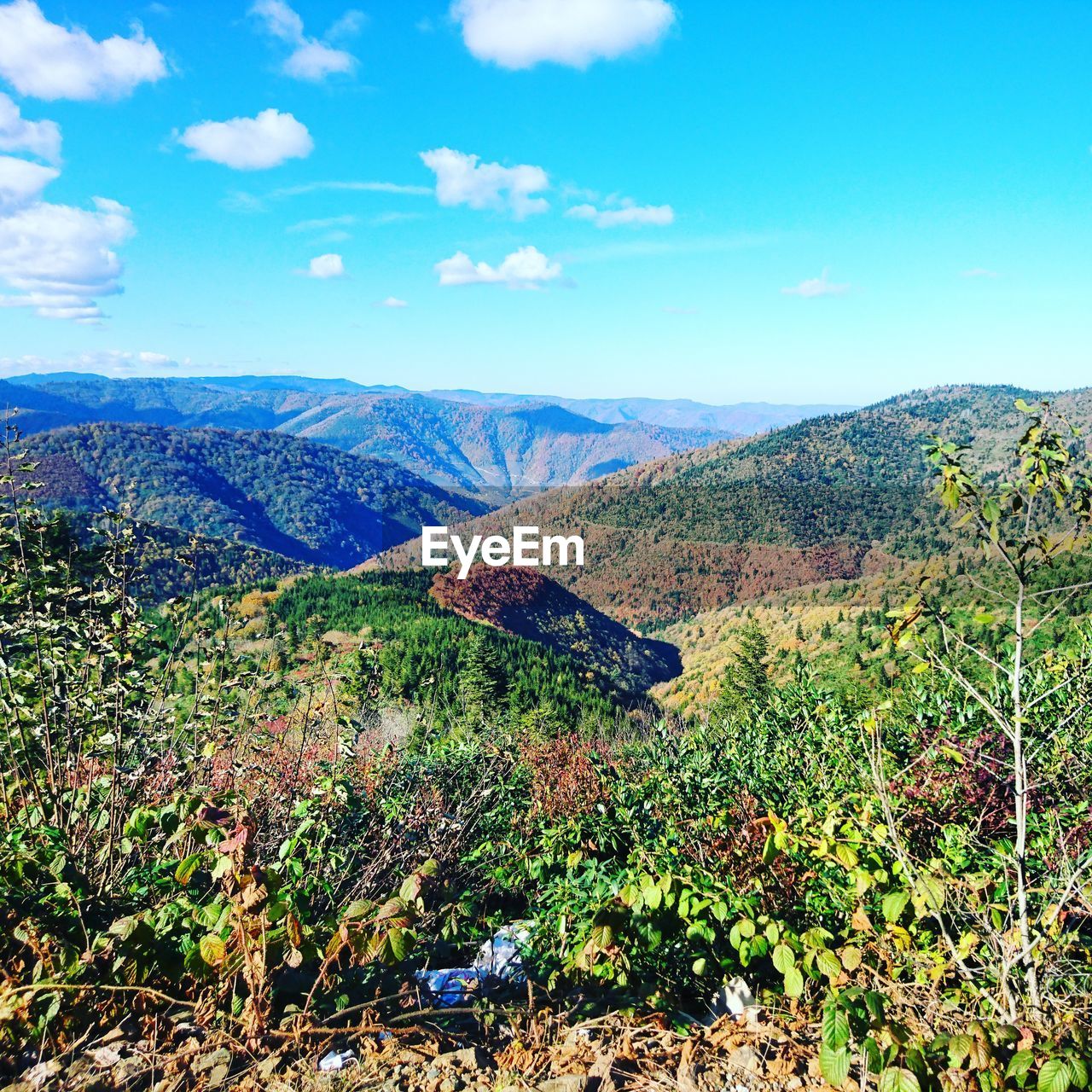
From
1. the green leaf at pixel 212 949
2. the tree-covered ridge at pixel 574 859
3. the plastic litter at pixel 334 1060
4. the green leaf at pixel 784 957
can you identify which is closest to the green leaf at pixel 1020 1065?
the tree-covered ridge at pixel 574 859

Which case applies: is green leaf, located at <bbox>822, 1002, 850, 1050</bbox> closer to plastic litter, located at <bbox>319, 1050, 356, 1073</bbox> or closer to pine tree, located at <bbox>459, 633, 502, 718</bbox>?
plastic litter, located at <bbox>319, 1050, 356, 1073</bbox>

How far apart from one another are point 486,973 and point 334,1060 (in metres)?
1.22

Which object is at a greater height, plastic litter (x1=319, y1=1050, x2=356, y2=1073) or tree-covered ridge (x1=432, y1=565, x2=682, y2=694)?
plastic litter (x1=319, y1=1050, x2=356, y2=1073)

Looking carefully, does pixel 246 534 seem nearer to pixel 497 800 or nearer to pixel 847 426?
pixel 847 426

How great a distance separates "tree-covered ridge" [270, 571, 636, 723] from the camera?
87.6 ft

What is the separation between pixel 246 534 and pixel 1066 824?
182628 millimetres

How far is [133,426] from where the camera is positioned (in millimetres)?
189750

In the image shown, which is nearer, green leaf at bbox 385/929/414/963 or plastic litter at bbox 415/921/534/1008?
green leaf at bbox 385/929/414/963

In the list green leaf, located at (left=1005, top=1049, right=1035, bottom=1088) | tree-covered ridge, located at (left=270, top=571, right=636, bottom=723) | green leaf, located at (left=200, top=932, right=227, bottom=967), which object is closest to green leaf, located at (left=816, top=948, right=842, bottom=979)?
green leaf, located at (left=1005, top=1049, right=1035, bottom=1088)

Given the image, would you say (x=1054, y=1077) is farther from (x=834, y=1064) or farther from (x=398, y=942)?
(x=398, y=942)

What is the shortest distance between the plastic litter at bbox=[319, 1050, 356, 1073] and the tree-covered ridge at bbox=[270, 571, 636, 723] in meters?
20.1

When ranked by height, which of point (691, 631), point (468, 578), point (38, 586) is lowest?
point (691, 631)

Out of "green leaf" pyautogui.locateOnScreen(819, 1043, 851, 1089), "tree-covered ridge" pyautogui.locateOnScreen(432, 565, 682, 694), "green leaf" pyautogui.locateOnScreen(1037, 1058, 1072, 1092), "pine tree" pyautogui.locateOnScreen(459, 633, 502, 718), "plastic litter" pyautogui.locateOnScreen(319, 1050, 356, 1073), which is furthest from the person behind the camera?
"tree-covered ridge" pyautogui.locateOnScreen(432, 565, 682, 694)

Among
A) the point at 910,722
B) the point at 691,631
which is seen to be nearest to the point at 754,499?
the point at 691,631
